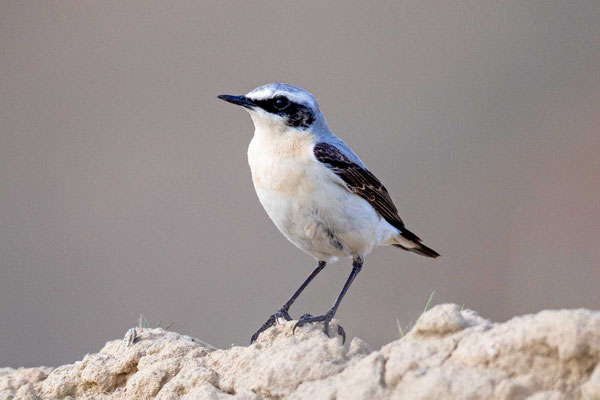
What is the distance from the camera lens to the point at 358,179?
18.6 feet

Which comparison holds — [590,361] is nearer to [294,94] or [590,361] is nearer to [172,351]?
[172,351]

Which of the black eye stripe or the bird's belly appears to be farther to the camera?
the black eye stripe

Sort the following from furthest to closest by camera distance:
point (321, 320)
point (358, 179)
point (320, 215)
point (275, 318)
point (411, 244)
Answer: point (411, 244) < point (358, 179) < point (320, 215) < point (275, 318) < point (321, 320)

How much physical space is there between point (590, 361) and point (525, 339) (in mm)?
242

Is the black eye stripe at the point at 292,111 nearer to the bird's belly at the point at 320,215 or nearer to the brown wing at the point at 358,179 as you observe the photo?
the brown wing at the point at 358,179

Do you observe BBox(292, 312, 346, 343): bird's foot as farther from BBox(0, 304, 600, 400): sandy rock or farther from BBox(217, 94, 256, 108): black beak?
BBox(217, 94, 256, 108): black beak

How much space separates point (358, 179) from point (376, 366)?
8.26ft

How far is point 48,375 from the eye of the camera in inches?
199

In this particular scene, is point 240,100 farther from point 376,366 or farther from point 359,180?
point 376,366

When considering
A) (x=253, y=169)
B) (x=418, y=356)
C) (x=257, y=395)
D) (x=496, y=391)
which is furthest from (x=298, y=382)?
(x=253, y=169)

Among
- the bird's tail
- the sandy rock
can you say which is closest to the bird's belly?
the bird's tail

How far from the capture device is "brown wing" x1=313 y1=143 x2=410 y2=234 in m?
5.52

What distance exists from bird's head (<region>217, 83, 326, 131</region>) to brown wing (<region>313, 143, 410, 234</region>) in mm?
259

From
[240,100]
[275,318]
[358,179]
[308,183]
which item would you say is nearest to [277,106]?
[240,100]
